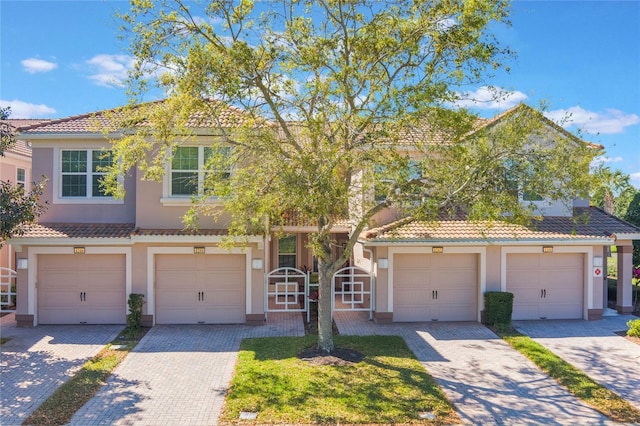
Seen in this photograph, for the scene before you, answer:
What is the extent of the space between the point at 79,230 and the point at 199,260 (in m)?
4.16

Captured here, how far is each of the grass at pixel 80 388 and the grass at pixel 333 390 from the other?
313cm

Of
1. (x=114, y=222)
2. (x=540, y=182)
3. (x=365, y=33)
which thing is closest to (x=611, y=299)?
(x=540, y=182)

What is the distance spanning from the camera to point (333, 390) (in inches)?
406

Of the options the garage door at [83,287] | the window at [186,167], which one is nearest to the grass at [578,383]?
the window at [186,167]

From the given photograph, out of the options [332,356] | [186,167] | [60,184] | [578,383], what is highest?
[186,167]

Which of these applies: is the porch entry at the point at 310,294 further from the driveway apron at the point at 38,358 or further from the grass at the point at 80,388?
the driveway apron at the point at 38,358

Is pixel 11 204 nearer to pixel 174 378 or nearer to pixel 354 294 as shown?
pixel 174 378

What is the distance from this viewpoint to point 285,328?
15.3 meters

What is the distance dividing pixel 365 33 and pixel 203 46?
3997 millimetres

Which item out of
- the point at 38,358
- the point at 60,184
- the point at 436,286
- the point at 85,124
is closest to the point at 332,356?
the point at 436,286

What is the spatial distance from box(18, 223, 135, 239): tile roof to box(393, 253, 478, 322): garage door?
9.55m

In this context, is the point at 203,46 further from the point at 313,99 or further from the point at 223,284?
the point at 223,284

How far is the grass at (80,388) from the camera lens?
9141 mm

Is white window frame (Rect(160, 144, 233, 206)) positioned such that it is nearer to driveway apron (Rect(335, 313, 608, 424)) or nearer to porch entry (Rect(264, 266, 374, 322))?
porch entry (Rect(264, 266, 374, 322))
